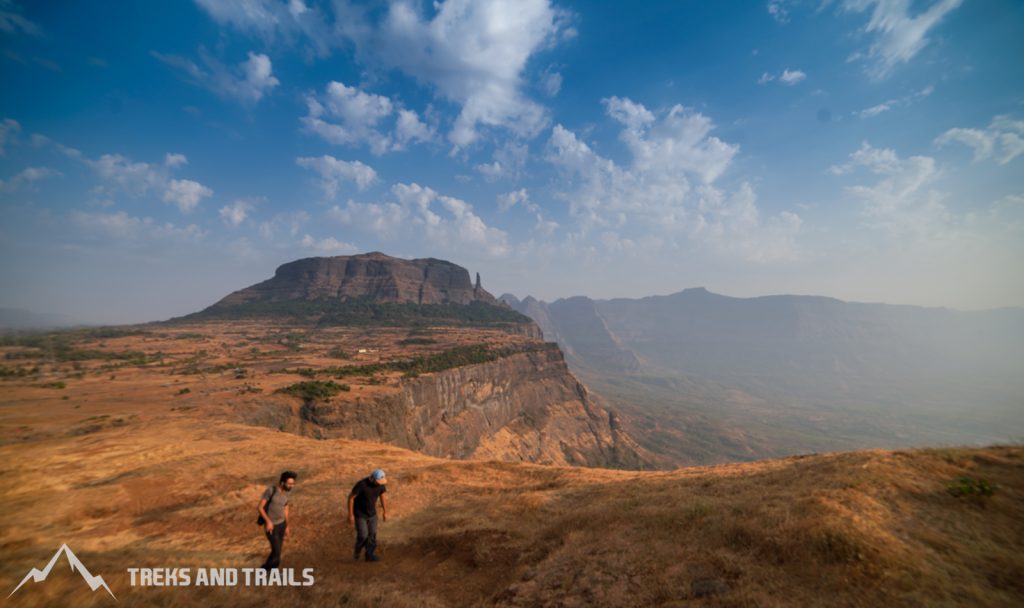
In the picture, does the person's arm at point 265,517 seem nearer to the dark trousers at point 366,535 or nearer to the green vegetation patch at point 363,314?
the dark trousers at point 366,535

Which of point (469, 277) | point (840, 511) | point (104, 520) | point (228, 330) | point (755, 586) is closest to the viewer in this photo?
point (755, 586)

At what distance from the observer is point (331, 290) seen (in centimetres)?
13862

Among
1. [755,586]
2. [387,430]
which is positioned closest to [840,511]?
[755,586]

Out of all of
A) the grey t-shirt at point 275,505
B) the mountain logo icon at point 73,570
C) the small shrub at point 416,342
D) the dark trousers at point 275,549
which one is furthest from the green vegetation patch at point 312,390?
the small shrub at point 416,342

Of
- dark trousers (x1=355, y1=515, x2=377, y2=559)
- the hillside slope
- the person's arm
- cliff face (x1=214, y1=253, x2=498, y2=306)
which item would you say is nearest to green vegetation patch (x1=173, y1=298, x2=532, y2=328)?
cliff face (x1=214, y1=253, x2=498, y2=306)

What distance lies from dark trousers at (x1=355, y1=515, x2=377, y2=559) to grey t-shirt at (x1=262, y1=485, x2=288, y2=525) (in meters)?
1.49

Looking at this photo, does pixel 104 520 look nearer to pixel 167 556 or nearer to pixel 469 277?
pixel 167 556

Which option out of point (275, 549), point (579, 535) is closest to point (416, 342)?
point (275, 549)

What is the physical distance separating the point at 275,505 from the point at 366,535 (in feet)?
6.81

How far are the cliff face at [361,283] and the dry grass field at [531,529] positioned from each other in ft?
407

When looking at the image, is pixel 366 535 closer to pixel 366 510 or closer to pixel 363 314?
pixel 366 510

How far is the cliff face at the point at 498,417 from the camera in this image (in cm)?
3620

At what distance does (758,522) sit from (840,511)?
4.26 feet

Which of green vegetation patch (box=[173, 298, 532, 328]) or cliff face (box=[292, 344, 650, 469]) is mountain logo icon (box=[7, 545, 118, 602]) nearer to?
cliff face (box=[292, 344, 650, 469])
